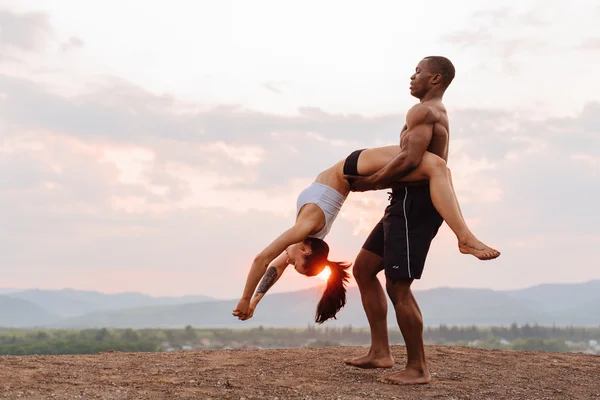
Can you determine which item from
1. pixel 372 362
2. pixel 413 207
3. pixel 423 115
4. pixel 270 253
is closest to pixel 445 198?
pixel 413 207

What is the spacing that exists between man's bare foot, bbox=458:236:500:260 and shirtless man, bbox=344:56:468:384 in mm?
30

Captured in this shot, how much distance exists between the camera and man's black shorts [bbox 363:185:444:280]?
7.48 metres

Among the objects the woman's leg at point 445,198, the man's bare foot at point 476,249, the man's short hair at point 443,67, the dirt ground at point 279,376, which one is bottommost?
the dirt ground at point 279,376

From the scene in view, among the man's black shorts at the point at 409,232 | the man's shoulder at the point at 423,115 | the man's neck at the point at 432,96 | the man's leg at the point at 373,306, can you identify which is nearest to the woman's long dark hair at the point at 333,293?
the man's leg at the point at 373,306

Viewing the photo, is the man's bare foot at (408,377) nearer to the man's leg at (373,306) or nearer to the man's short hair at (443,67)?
the man's leg at (373,306)

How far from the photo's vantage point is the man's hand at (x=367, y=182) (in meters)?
7.62

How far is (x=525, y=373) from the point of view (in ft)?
Answer: 30.1

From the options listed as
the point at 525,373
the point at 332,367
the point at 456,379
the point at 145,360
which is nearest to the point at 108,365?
the point at 145,360

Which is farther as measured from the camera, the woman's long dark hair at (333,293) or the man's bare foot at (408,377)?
the woman's long dark hair at (333,293)

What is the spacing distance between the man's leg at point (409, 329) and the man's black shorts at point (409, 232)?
166mm

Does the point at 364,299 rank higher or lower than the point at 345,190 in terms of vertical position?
lower

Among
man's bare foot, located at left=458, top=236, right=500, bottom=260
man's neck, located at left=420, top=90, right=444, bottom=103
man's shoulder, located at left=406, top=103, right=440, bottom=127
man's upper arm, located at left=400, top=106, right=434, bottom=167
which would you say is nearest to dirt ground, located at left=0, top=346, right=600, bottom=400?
man's bare foot, located at left=458, top=236, right=500, bottom=260

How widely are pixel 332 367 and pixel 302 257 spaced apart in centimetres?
151

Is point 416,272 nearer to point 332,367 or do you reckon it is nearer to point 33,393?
point 332,367
